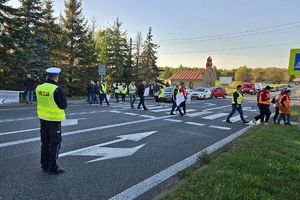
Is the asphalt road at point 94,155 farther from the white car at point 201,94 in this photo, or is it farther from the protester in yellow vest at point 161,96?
the white car at point 201,94

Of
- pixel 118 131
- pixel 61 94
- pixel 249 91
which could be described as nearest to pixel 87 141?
pixel 118 131

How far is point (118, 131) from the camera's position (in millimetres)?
10492

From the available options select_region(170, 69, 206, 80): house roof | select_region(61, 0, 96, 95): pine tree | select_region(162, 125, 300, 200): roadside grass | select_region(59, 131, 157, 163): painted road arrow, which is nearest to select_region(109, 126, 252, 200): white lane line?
select_region(162, 125, 300, 200): roadside grass

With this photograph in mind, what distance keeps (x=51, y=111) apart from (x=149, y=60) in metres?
49.6

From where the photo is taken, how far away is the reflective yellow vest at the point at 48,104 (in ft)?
17.8

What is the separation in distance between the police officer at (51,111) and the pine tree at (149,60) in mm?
47678

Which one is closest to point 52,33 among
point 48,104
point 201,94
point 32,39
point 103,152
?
point 32,39

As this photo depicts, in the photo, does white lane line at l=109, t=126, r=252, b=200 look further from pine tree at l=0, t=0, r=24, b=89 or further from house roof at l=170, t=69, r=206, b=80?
house roof at l=170, t=69, r=206, b=80

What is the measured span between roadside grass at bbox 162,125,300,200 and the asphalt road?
84 cm

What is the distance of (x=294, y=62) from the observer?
11.8m

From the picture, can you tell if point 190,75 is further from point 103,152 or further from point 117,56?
point 103,152

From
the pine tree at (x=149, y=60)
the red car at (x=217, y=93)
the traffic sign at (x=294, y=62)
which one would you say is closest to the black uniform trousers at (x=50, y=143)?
the traffic sign at (x=294, y=62)

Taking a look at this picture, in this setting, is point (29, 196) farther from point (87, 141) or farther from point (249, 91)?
point (249, 91)

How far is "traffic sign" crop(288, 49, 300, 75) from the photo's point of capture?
1172 centimetres
